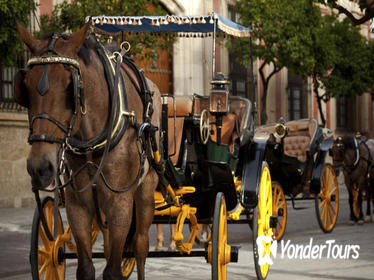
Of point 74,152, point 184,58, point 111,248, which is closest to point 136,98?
point 74,152

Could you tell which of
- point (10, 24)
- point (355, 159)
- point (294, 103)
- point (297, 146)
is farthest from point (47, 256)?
point (294, 103)

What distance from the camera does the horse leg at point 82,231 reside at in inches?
179

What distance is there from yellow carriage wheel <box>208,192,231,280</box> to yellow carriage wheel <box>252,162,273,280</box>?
0.93 m

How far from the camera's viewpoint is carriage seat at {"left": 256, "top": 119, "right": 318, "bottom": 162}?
38.2 feet

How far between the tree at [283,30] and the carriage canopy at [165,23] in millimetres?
12374

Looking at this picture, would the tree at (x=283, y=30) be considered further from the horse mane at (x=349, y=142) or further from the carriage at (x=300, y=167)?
the carriage at (x=300, y=167)

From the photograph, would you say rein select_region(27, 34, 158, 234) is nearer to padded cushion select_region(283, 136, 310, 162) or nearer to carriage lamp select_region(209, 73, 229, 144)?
carriage lamp select_region(209, 73, 229, 144)

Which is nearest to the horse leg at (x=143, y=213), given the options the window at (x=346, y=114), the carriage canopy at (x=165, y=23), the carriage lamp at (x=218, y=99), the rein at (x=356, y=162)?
the carriage lamp at (x=218, y=99)

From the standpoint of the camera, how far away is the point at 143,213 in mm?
5105

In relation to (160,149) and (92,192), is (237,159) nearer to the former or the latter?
(160,149)

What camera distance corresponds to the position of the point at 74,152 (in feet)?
14.7

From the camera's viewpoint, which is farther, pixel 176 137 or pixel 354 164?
pixel 354 164

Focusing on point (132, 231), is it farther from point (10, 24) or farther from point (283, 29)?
point (283, 29)

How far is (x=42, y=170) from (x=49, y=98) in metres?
0.41
